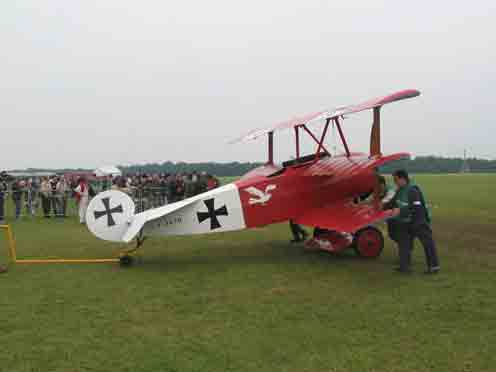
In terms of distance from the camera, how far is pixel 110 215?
292 inches

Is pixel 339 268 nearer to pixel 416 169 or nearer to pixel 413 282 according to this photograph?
pixel 413 282

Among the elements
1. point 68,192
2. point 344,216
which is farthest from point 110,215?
point 68,192

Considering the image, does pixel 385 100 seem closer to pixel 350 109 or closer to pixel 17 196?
pixel 350 109

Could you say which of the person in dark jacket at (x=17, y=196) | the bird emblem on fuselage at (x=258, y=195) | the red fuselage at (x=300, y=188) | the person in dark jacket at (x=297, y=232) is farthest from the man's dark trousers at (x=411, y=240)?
the person in dark jacket at (x=17, y=196)

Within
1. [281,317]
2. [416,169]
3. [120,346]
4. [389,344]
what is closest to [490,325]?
[389,344]

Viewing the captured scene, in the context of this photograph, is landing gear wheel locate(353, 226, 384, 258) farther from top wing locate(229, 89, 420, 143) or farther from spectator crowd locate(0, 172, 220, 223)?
spectator crowd locate(0, 172, 220, 223)

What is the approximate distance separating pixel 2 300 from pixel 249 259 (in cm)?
429

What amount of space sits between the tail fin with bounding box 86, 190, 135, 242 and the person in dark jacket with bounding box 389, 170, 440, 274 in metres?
4.67

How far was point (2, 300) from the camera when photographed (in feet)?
18.3

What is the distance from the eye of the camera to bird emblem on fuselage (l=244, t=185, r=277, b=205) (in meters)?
8.03

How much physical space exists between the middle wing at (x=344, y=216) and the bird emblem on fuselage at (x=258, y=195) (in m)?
0.77

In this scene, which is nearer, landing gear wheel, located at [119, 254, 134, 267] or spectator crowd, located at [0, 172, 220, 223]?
landing gear wheel, located at [119, 254, 134, 267]

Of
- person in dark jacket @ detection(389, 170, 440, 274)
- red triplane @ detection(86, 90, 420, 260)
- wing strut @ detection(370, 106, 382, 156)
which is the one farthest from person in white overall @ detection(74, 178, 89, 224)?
person in dark jacket @ detection(389, 170, 440, 274)

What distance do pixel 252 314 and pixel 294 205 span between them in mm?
3565
